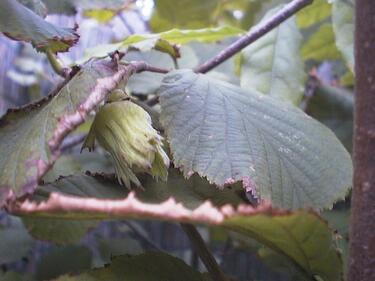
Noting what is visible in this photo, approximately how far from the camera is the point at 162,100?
0.49m

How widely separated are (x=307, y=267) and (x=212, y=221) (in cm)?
16

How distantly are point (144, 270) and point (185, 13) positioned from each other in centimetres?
66

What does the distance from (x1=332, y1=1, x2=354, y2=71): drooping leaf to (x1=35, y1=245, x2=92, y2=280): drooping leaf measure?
18.0 inches

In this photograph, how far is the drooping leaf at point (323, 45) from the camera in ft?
2.96

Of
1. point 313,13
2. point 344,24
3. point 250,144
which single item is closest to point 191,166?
point 250,144

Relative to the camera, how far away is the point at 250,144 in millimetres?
471

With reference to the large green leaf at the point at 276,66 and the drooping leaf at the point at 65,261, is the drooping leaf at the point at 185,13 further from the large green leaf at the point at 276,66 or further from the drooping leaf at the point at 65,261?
the drooping leaf at the point at 65,261

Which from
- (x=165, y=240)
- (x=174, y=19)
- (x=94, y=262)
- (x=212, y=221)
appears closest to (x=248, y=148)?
(x=212, y=221)

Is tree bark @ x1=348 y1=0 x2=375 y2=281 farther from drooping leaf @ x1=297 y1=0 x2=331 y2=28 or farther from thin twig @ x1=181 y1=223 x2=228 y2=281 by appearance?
drooping leaf @ x1=297 y1=0 x2=331 y2=28

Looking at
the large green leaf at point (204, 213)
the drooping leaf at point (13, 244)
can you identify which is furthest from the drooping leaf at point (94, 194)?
the drooping leaf at point (13, 244)

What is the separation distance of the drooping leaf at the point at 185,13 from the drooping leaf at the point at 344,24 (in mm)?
363

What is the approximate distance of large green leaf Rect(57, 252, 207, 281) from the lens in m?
0.41

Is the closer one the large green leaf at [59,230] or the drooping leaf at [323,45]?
the large green leaf at [59,230]

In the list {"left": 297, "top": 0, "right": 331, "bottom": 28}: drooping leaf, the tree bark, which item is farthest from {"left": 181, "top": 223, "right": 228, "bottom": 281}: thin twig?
{"left": 297, "top": 0, "right": 331, "bottom": 28}: drooping leaf
